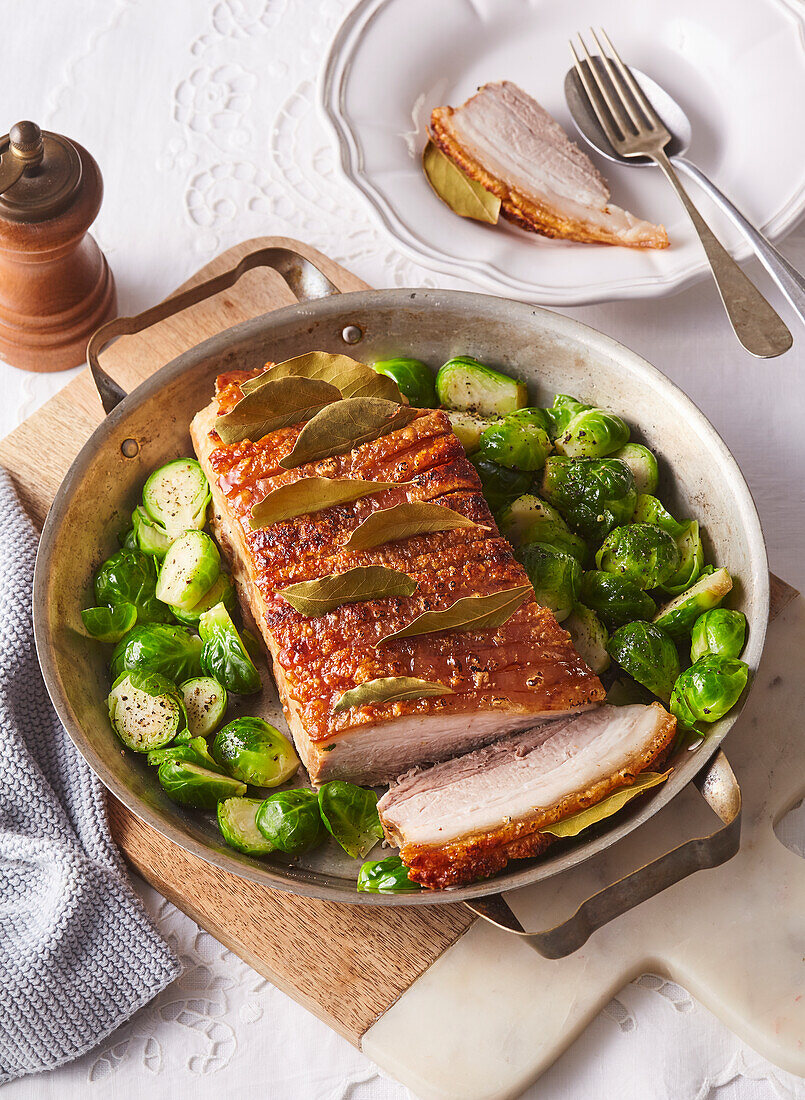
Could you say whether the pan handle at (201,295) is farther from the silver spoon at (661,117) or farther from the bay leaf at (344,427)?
the silver spoon at (661,117)

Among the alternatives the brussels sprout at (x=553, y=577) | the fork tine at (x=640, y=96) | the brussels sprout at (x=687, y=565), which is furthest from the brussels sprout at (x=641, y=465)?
the fork tine at (x=640, y=96)

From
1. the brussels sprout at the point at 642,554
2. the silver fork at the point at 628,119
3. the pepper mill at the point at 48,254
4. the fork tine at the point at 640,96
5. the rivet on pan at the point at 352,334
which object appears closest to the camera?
the brussels sprout at the point at 642,554

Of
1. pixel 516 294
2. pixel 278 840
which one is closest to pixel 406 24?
pixel 516 294

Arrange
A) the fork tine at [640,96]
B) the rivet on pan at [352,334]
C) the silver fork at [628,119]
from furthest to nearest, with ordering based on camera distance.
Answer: the fork tine at [640,96] → the silver fork at [628,119] → the rivet on pan at [352,334]

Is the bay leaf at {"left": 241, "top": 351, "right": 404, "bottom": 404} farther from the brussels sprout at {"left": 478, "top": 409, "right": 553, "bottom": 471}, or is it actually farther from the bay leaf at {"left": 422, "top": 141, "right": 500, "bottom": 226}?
the bay leaf at {"left": 422, "top": 141, "right": 500, "bottom": 226}

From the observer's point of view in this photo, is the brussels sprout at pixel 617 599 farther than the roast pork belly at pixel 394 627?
Yes

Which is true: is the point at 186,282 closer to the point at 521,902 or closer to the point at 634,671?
the point at 634,671

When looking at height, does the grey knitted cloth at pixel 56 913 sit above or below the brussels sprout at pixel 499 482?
below
